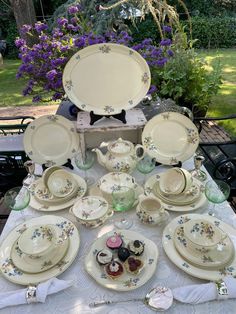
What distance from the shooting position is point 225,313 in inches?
33.8

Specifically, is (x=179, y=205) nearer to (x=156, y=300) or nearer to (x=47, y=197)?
(x=156, y=300)

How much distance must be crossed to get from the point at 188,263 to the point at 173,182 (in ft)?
1.57

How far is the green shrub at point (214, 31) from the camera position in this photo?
9328 mm

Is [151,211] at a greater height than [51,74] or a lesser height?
lesser

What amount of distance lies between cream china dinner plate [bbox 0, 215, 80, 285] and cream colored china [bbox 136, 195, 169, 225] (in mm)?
295

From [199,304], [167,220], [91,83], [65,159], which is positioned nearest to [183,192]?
[167,220]

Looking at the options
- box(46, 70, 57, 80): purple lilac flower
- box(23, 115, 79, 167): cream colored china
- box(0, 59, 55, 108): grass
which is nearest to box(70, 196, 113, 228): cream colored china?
box(23, 115, 79, 167): cream colored china

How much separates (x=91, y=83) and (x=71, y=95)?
0.14 m

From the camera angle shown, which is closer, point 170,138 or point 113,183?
point 113,183

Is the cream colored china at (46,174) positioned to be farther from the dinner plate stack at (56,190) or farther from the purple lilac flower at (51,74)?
the purple lilac flower at (51,74)

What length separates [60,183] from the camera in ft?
4.72

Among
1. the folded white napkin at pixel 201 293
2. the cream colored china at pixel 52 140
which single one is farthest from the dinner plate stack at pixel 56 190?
the folded white napkin at pixel 201 293

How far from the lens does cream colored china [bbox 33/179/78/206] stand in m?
1.36

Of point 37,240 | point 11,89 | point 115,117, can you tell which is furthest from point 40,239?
point 11,89
